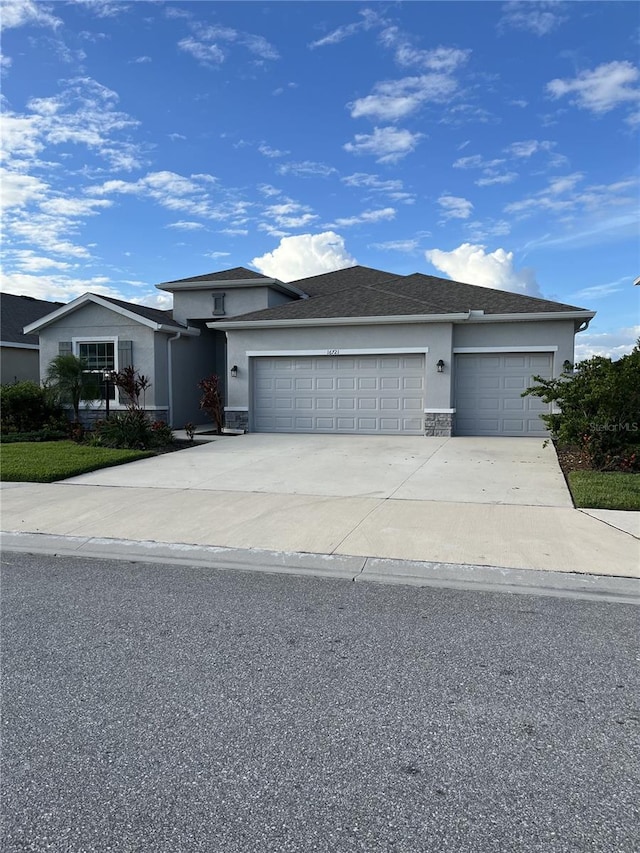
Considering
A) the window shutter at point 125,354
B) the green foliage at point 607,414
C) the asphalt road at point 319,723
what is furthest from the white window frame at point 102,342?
the asphalt road at point 319,723

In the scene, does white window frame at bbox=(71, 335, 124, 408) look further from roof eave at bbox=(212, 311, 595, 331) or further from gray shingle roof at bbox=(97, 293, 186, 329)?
roof eave at bbox=(212, 311, 595, 331)

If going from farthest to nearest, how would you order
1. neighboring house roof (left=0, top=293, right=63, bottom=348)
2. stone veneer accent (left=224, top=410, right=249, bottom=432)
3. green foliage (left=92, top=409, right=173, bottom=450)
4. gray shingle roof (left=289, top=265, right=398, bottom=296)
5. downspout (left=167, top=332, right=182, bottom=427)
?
1. gray shingle roof (left=289, top=265, right=398, bottom=296)
2. neighboring house roof (left=0, top=293, right=63, bottom=348)
3. downspout (left=167, top=332, right=182, bottom=427)
4. stone veneer accent (left=224, top=410, right=249, bottom=432)
5. green foliage (left=92, top=409, right=173, bottom=450)

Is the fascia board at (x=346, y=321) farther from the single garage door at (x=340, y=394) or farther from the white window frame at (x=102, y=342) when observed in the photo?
the white window frame at (x=102, y=342)

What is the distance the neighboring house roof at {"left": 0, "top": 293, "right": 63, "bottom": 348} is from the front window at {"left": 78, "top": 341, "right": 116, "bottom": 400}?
4.46 m

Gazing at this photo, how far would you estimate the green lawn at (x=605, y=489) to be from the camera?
773 centimetres

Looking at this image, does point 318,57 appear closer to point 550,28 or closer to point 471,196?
point 550,28

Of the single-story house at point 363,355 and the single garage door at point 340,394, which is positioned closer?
the single-story house at point 363,355

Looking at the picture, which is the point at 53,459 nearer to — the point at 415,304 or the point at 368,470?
the point at 368,470

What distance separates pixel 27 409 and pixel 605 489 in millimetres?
14258

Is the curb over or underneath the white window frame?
underneath

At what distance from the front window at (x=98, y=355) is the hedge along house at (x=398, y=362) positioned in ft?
11.3

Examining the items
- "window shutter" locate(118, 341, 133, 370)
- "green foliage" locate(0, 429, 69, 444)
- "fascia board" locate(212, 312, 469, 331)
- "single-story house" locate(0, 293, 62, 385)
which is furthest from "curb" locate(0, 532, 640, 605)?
"single-story house" locate(0, 293, 62, 385)

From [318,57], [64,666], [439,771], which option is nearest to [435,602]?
[439,771]

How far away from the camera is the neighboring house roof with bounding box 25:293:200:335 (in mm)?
17406
